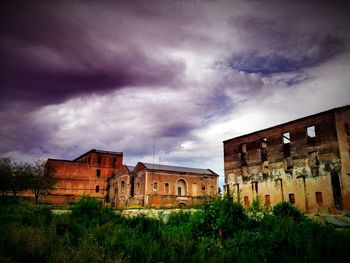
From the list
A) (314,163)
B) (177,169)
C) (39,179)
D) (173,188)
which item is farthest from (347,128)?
(39,179)

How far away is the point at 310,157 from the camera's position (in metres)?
22.8

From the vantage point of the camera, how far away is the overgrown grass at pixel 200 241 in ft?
18.0

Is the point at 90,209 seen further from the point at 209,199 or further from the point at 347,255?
the point at 347,255

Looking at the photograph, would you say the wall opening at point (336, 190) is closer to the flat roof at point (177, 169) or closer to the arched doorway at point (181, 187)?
the arched doorway at point (181, 187)

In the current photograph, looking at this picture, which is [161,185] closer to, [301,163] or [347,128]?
[301,163]

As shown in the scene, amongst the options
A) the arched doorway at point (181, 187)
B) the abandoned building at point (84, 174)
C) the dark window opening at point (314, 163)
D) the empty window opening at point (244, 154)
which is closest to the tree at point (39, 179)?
the abandoned building at point (84, 174)

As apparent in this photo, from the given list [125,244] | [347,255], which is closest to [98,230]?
[125,244]

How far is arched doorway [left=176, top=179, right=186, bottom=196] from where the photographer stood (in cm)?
4023

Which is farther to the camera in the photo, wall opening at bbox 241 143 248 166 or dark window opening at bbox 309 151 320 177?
wall opening at bbox 241 143 248 166

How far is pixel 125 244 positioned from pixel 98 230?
1.97 meters

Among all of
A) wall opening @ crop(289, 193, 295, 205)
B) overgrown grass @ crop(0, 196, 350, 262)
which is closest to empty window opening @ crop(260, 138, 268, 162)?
wall opening @ crop(289, 193, 295, 205)

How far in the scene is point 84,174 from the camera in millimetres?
47156

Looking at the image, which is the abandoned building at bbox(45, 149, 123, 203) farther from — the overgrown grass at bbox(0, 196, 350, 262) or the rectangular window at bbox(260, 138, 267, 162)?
the overgrown grass at bbox(0, 196, 350, 262)

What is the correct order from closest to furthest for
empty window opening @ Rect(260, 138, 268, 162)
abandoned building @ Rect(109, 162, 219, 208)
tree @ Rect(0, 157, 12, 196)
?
empty window opening @ Rect(260, 138, 268, 162) < tree @ Rect(0, 157, 12, 196) < abandoned building @ Rect(109, 162, 219, 208)
